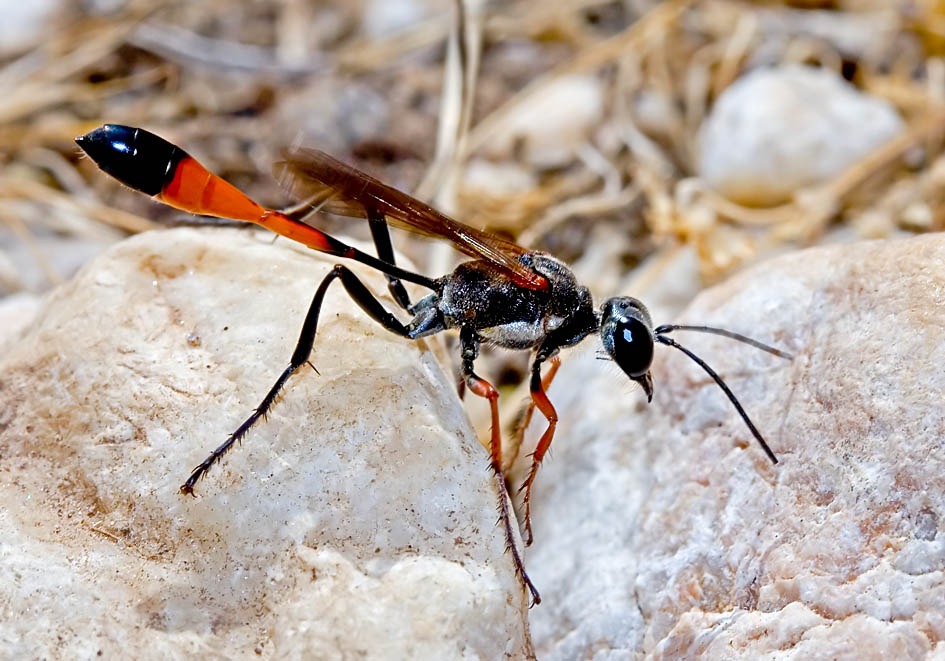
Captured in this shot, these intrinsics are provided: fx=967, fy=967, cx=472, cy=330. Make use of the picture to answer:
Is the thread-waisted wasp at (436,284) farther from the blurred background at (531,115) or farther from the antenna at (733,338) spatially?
the blurred background at (531,115)

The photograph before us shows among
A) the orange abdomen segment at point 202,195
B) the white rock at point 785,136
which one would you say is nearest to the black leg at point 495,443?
the orange abdomen segment at point 202,195

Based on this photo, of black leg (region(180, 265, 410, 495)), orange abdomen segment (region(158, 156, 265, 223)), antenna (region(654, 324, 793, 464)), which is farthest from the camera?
orange abdomen segment (region(158, 156, 265, 223))

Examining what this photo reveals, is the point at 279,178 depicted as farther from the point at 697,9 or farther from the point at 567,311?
the point at 697,9

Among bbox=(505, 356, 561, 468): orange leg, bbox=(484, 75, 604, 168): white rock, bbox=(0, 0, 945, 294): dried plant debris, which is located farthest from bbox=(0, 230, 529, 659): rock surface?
bbox=(484, 75, 604, 168): white rock

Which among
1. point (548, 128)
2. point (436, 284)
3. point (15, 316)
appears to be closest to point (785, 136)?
point (548, 128)

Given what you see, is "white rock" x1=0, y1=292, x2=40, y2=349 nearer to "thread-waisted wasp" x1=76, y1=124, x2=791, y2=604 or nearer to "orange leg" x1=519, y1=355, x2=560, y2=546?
"thread-waisted wasp" x1=76, y1=124, x2=791, y2=604

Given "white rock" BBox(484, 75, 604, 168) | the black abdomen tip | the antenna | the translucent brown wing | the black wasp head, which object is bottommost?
"white rock" BBox(484, 75, 604, 168)
